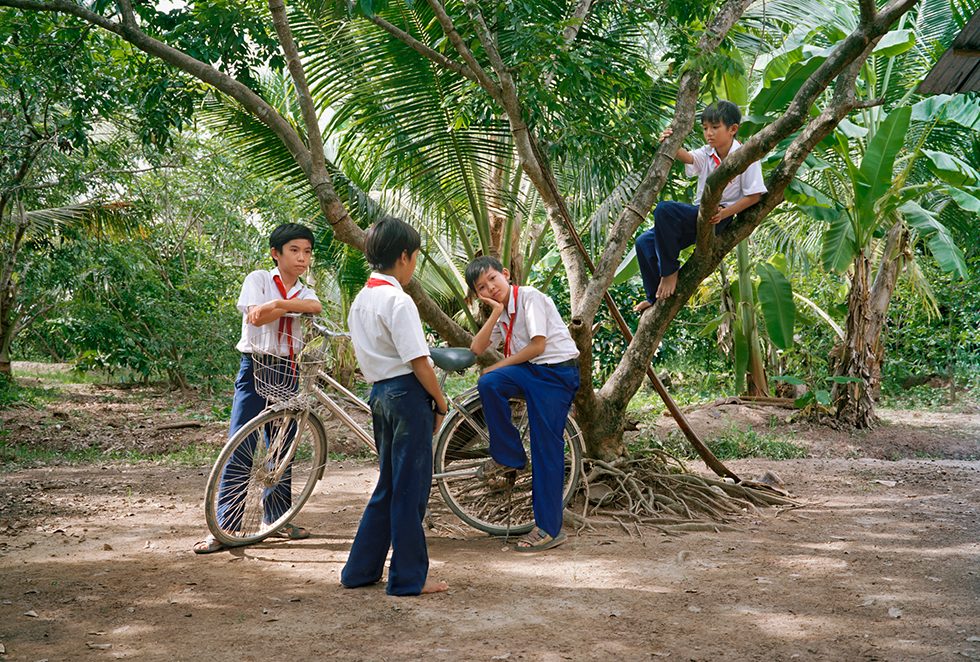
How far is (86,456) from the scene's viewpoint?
323 inches

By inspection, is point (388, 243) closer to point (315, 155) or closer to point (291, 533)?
point (315, 155)

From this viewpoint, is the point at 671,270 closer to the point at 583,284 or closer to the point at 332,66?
the point at 583,284

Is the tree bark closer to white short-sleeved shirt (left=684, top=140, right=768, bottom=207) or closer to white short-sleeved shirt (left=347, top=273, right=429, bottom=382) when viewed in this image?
white short-sleeved shirt (left=684, top=140, right=768, bottom=207)

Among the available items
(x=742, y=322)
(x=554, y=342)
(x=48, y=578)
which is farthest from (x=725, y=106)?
(x=742, y=322)

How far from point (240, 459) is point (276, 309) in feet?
2.80

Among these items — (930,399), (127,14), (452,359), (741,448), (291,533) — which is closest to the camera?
(452,359)

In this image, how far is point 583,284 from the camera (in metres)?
5.79

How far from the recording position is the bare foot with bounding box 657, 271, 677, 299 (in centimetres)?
560

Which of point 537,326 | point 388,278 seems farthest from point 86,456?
point 388,278

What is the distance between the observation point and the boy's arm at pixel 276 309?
4456 mm

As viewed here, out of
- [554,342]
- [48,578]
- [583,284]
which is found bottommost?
[48,578]

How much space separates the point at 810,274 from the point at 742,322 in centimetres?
319

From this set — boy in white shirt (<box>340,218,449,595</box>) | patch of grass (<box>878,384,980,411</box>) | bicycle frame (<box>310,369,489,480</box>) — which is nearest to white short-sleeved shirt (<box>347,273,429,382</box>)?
boy in white shirt (<box>340,218,449,595</box>)

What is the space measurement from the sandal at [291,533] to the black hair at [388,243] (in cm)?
186
